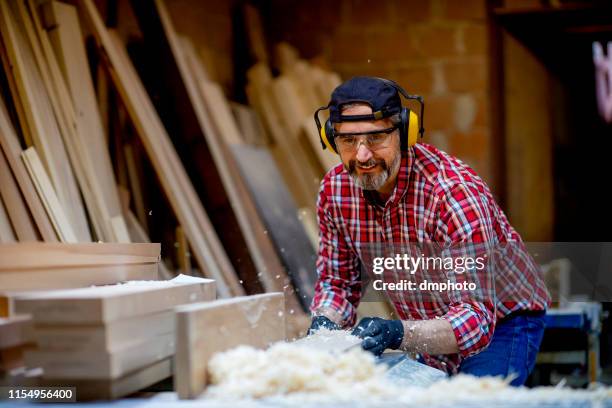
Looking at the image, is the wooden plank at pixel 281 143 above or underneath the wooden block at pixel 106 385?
above

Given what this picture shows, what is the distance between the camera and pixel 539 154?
6.12 meters

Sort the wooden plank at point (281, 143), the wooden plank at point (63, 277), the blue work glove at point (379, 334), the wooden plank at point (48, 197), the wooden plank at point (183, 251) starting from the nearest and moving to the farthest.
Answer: the wooden plank at point (63, 277) < the blue work glove at point (379, 334) < the wooden plank at point (48, 197) < the wooden plank at point (183, 251) < the wooden plank at point (281, 143)

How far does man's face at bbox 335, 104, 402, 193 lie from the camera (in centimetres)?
264

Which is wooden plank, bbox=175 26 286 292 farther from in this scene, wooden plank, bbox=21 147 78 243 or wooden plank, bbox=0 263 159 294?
wooden plank, bbox=0 263 159 294

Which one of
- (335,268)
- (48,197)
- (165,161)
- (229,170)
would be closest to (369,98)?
(335,268)

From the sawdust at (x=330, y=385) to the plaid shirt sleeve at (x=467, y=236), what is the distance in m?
0.56

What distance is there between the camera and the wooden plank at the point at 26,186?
311cm

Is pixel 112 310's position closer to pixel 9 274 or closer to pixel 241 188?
pixel 9 274

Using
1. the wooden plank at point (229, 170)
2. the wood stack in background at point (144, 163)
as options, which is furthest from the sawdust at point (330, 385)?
the wooden plank at point (229, 170)

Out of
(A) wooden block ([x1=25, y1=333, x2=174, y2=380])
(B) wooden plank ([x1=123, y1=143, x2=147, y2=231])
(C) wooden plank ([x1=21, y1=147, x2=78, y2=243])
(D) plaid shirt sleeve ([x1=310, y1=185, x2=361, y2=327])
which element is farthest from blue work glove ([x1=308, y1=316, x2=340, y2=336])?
(B) wooden plank ([x1=123, y1=143, x2=147, y2=231])

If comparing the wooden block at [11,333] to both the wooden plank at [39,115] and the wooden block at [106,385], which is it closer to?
the wooden block at [106,385]

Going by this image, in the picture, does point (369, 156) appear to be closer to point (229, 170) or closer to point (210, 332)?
point (210, 332)

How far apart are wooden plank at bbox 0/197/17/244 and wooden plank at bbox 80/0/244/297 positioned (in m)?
1.05

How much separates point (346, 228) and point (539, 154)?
11.6 ft
